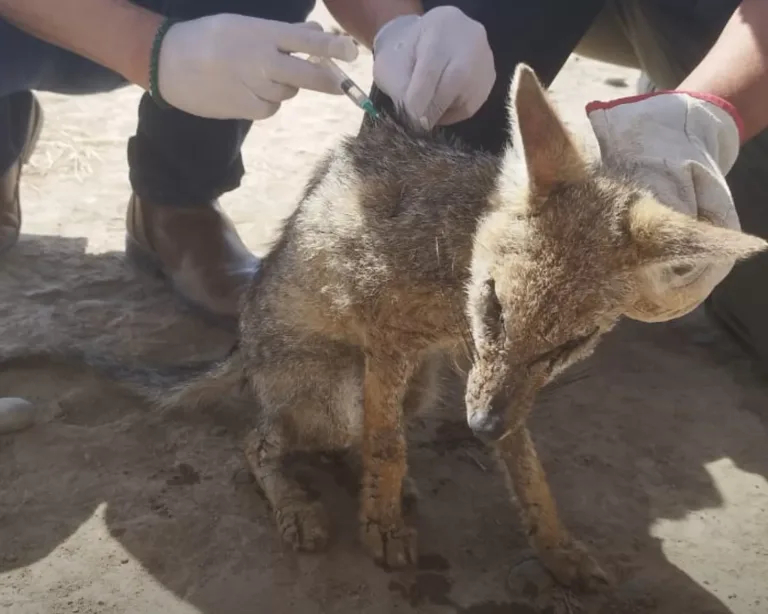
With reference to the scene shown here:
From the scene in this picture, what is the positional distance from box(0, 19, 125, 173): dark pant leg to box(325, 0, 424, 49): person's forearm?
2.99 ft

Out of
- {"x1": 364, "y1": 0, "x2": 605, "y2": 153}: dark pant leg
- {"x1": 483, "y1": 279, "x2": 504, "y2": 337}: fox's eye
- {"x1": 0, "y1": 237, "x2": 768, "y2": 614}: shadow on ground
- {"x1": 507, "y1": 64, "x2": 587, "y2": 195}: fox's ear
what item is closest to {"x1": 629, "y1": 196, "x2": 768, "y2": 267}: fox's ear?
{"x1": 507, "y1": 64, "x2": 587, "y2": 195}: fox's ear

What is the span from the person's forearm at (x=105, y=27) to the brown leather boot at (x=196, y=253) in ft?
2.85

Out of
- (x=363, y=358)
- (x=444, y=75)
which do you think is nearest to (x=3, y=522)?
(x=363, y=358)

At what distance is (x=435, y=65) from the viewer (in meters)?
2.37

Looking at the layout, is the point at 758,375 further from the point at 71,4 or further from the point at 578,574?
the point at 71,4

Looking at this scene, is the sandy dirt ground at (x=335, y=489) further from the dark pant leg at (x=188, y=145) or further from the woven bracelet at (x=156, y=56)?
the woven bracelet at (x=156, y=56)

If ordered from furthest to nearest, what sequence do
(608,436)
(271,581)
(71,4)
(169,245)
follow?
(169,245)
(608,436)
(71,4)
(271,581)

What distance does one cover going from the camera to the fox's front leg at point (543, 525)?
227 centimetres

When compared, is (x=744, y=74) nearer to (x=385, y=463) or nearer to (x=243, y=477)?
(x=385, y=463)

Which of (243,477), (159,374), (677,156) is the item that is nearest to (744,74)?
(677,156)

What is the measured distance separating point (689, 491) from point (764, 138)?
1331 mm

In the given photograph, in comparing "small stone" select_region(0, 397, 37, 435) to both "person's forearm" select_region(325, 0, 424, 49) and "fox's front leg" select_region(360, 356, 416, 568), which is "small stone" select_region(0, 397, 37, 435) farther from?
"person's forearm" select_region(325, 0, 424, 49)

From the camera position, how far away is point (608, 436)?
2.89 m

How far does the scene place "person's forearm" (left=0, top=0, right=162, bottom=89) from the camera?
254cm
